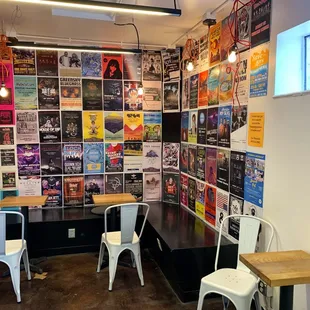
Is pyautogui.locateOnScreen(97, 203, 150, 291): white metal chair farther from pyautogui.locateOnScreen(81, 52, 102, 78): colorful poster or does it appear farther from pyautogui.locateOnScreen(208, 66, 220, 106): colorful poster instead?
pyautogui.locateOnScreen(81, 52, 102, 78): colorful poster

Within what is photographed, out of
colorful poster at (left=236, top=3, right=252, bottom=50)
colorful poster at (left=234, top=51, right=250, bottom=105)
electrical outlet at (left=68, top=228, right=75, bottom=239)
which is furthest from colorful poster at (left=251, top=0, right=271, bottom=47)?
electrical outlet at (left=68, top=228, right=75, bottom=239)

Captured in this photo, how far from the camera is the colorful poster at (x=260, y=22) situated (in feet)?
8.39

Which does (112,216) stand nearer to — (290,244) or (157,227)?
(157,227)

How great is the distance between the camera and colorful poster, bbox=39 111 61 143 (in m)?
4.25

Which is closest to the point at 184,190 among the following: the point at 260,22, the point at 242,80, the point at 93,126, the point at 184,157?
the point at 184,157

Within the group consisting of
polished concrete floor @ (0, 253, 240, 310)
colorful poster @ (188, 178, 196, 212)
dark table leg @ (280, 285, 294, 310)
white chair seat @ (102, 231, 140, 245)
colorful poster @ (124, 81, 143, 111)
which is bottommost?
polished concrete floor @ (0, 253, 240, 310)

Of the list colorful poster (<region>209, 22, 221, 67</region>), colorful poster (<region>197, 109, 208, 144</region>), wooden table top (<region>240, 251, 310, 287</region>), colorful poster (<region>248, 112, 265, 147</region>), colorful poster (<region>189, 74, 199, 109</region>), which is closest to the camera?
wooden table top (<region>240, 251, 310, 287</region>)

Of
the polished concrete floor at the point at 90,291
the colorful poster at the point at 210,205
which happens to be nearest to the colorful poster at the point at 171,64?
the colorful poster at the point at 210,205

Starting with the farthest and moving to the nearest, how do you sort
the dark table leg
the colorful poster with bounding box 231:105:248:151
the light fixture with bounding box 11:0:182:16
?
the colorful poster with bounding box 231:105:248:151, the light fixture with bounding box 11:0:182:16, the dark table leg

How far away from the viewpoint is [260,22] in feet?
8.69

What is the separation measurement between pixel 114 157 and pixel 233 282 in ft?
8.66

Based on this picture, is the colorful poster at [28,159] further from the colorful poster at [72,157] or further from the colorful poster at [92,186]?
the colorful poster at [92,186]

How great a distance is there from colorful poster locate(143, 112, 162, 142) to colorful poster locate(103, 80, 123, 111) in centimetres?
43

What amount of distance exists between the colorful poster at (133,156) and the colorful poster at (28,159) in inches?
47.8
